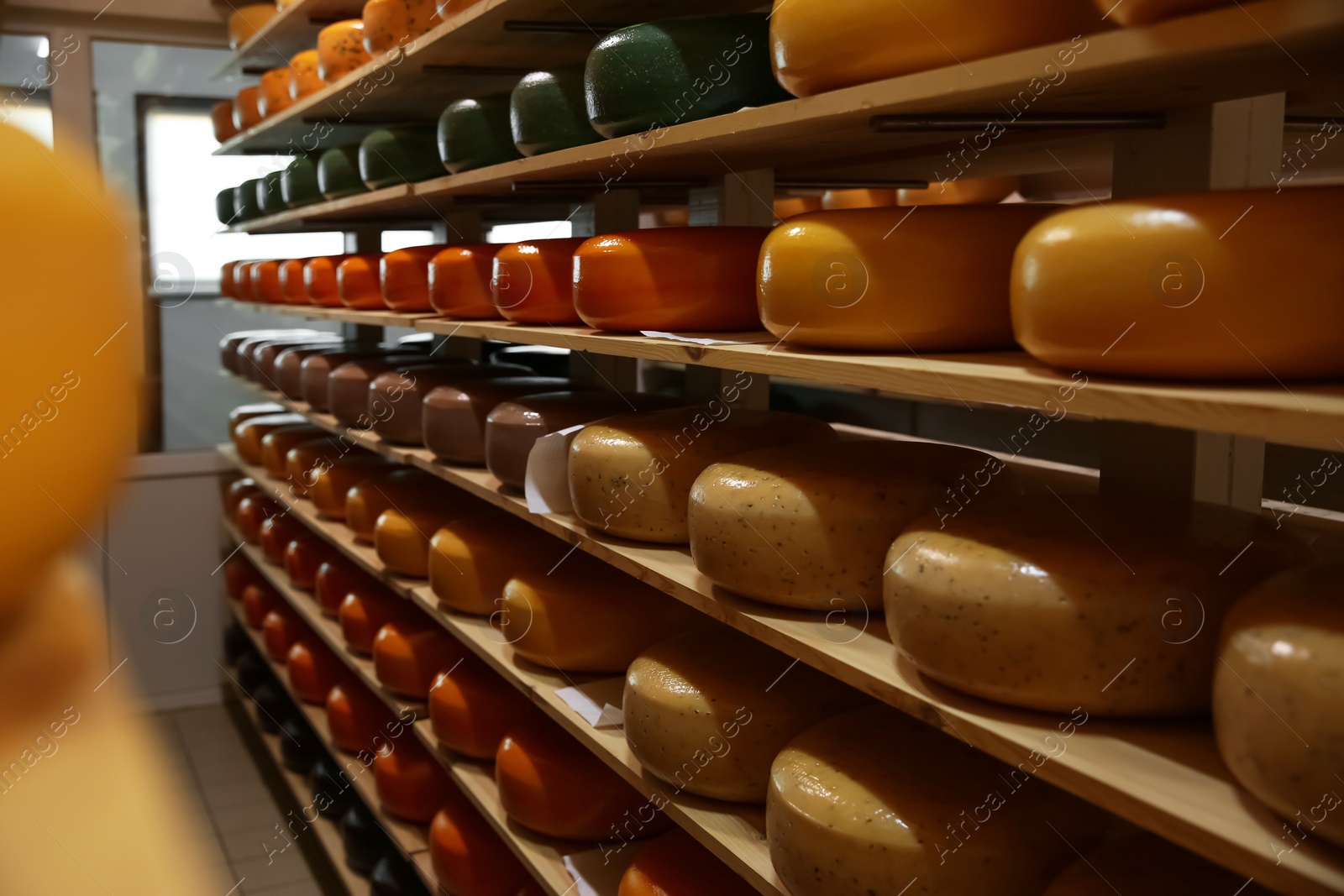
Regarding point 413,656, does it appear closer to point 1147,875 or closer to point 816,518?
point 816,518

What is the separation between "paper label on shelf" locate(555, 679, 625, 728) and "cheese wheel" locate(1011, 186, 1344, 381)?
3.44ft

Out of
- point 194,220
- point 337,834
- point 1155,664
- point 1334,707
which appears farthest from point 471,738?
point 194,220

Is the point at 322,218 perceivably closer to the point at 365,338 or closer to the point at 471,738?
the point at 365,338

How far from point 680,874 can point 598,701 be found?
1.12 ft

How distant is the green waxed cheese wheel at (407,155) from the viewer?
8.31 feet

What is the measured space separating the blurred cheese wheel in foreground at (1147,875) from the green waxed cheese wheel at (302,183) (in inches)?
112

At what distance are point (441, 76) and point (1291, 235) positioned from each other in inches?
80.7

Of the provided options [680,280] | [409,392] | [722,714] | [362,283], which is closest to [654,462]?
[680,280]

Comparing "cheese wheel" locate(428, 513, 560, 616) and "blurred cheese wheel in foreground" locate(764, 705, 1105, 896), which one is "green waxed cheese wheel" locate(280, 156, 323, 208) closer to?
"cheese wheel" locate(428, 513, 560, 616)

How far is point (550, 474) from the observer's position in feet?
6.01

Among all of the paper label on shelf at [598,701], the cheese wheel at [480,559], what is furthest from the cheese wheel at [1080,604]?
the cheese wheel at [480,559]

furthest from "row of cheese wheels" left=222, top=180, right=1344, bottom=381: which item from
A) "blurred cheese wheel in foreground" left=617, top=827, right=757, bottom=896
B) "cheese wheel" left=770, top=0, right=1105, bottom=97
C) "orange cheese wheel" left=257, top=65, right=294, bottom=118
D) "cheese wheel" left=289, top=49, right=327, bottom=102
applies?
"orange cheese wheel" left=257, top=65, right=294, bottom=118

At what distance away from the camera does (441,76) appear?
8.07 ft

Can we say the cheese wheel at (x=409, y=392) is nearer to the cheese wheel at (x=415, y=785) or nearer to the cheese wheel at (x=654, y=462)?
the cheese wheel at (x=415, y=785)
